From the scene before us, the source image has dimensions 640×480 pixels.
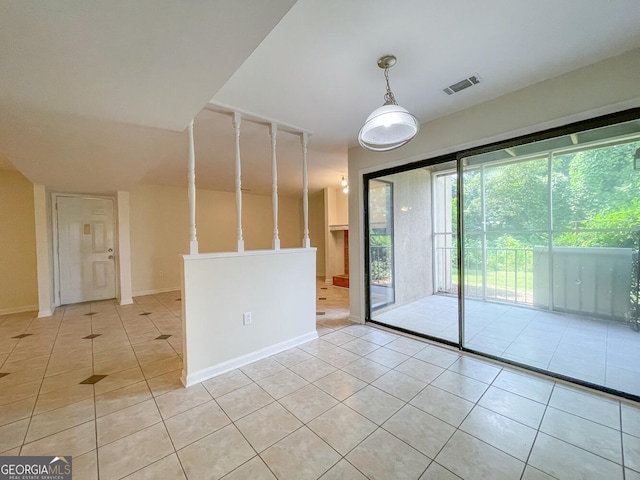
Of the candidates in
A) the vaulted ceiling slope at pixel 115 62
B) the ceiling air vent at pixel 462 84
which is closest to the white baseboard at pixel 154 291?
the vaulted ceiling slope at pixel 115 62

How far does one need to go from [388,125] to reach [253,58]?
3.53 feet

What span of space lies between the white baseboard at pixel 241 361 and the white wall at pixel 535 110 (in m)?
2.37

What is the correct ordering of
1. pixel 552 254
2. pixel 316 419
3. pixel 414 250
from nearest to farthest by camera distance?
pixel 316 419, pixel 552 254, pixel 414 250

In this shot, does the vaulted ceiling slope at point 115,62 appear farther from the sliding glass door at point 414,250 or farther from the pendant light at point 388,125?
the sliding glass door at point 414,250

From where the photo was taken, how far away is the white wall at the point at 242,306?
7.20 ft

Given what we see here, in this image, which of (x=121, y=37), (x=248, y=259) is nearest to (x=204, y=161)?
(x=248, y=259)

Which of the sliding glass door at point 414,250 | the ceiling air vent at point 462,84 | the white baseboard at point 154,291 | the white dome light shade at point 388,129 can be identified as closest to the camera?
the white dome light shade at point 388,129

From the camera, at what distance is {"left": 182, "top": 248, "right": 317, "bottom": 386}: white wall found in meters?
2.19

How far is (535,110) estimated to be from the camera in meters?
2.14

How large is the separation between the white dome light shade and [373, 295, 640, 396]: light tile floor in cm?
202

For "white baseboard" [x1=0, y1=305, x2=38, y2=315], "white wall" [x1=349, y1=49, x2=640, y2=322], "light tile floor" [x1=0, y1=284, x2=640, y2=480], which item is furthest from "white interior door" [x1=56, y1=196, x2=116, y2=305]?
"white wall" [x1=349, y1=49, x2=640, y2=322]

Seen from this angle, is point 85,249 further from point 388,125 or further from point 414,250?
point 414,250

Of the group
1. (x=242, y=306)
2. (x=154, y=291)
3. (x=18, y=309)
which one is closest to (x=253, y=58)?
(x=242, y=306)

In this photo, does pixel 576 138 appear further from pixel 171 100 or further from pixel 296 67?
pixel 171 100
